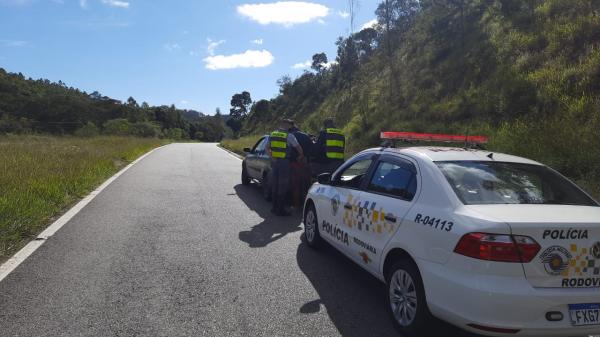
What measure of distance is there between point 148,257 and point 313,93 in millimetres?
60911

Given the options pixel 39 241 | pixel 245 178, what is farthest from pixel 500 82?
pixel 39 241

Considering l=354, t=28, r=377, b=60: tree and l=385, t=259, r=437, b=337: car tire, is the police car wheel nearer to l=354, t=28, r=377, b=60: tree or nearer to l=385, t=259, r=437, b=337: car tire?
l=385, t=259, r=437, b=337: car tire

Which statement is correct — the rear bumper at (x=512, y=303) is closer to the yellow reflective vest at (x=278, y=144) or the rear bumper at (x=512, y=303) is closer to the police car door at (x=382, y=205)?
the police car door at (x=382, y=205)

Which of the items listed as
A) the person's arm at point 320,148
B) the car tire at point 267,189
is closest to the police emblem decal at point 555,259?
the person's arm at point 320,148

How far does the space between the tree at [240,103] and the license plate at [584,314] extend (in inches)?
5594

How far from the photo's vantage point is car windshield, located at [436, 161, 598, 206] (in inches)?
144

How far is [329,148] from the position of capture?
30.9ft

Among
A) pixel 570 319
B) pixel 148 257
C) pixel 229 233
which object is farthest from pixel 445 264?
pixel 229 233

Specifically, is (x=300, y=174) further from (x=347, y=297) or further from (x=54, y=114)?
(x=54, y=114)

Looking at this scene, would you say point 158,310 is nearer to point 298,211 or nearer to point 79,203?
point 298,211

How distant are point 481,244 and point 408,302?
3.03ft

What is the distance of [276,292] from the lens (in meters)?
4.61

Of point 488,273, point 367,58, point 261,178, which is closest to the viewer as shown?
point 488,273

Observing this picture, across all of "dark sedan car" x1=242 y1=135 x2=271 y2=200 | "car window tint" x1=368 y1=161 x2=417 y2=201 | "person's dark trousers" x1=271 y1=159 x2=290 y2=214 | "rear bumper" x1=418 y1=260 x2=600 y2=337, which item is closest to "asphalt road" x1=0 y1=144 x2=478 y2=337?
"person's dark trousers" x1=271 y1=159 x2=290 y2=214
